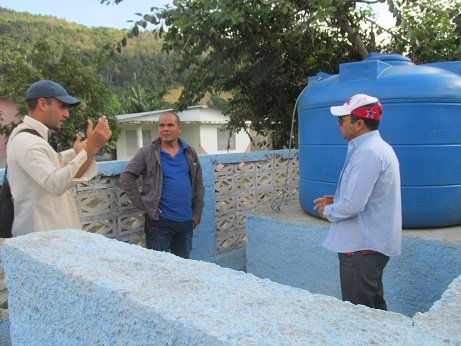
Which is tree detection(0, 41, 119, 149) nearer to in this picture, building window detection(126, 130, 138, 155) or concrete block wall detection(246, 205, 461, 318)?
building window detection(126, 130, 138, 155)

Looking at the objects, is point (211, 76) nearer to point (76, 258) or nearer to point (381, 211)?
point (381, 211)

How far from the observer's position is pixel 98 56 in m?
5.57

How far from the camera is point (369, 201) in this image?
A: 2256 millimetres

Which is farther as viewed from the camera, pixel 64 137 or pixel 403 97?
pixel 64 137

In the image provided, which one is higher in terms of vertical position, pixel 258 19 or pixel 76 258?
pixel 258 19

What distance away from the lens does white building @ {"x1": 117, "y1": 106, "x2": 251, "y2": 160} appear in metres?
26.1

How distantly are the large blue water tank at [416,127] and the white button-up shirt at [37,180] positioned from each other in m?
2.07

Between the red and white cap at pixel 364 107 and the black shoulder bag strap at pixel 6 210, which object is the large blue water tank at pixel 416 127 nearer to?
the red and white cap at pixel 364 107

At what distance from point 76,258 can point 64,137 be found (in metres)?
15.6

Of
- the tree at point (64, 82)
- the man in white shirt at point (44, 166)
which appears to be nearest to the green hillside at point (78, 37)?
the tree at point (64, 82)

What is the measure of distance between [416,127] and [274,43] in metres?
3.20

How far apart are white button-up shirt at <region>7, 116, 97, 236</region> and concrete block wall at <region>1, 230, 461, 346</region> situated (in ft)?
1.73

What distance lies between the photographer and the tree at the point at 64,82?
52.7ft

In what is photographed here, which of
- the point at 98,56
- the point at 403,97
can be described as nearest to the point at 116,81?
the point at 98,56
